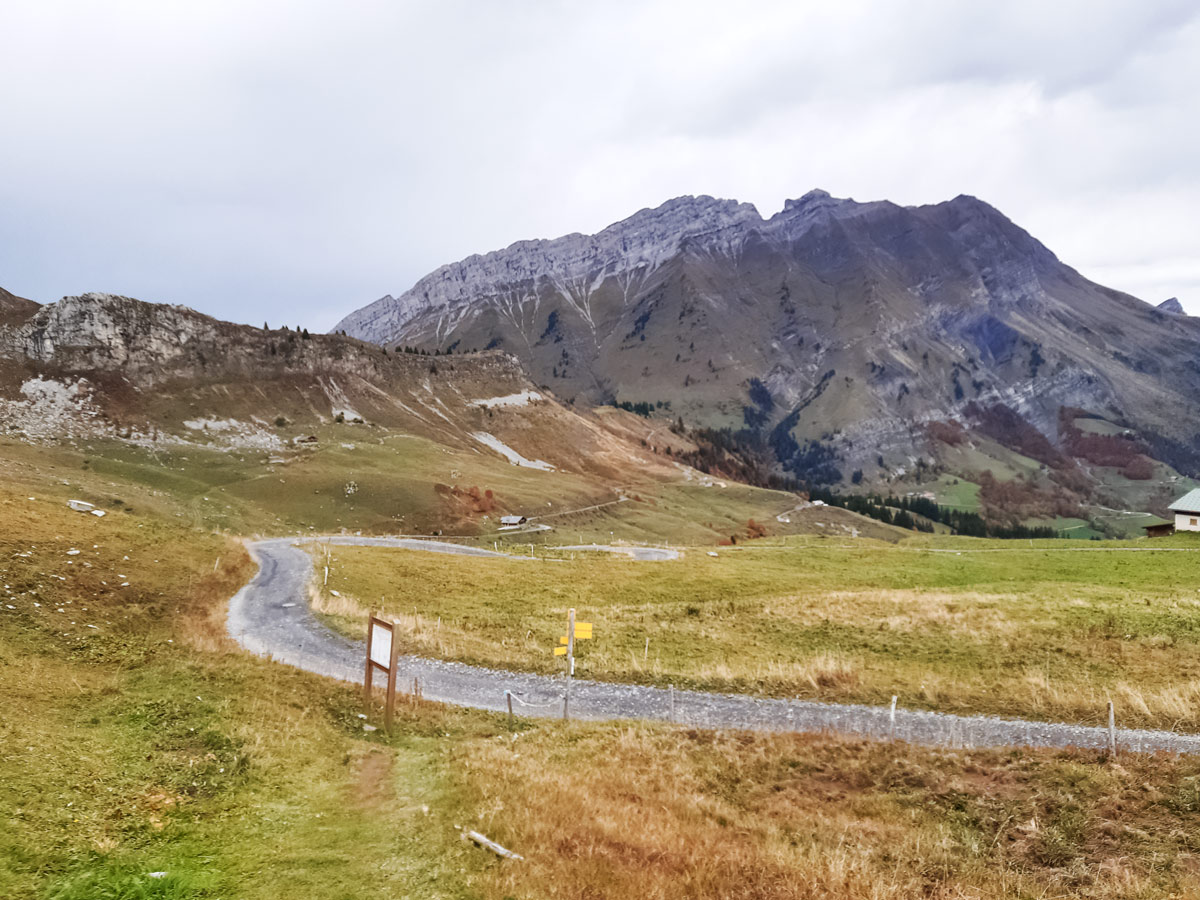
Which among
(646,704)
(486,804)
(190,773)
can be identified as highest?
(190,773)

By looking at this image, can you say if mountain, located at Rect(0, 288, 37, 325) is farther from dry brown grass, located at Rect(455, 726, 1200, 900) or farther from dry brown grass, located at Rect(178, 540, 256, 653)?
dry brown grass, located at Rect(455, 726, 1200, 900)

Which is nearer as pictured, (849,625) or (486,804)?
(486,804)

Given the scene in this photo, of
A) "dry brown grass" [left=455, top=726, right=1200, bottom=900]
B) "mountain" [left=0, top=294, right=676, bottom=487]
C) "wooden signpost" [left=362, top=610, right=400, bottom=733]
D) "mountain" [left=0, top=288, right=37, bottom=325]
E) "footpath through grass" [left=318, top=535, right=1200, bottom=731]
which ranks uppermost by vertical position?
"mountain" [left=0, top=288, right=37, bottom=325]

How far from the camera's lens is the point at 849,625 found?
3919cm

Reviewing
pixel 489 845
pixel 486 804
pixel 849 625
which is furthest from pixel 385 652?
pixel 849 625

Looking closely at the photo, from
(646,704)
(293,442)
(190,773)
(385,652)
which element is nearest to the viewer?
(190,773)

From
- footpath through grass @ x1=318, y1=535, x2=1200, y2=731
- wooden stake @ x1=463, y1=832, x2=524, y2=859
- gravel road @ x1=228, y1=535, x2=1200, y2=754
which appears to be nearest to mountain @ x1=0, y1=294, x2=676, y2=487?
footpath through grass @ x1=318, y1=535, x2=1200, y2=731

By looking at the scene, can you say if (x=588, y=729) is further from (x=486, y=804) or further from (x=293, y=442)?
(x=293, y=442)

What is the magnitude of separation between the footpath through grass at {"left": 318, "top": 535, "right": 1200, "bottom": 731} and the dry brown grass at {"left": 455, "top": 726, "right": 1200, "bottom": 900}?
30.6ft

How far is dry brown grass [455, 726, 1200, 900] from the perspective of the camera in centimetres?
1184

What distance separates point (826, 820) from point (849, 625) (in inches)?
1021

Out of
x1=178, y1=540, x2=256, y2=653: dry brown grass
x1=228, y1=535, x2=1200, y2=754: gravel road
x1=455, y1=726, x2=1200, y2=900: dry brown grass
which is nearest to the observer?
x1=455, y1=726, x2=1200, y2=900: dry brown grass

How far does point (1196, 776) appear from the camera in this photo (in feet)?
50.6

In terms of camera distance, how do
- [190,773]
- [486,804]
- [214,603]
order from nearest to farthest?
[486,804] < [190,773] < [214,603]
